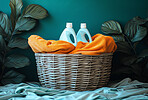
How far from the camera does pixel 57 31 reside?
1.62 meters

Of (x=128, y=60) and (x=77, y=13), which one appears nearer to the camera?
(x=128, y=60)

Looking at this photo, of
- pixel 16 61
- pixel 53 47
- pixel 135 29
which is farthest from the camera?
pixel 135 29

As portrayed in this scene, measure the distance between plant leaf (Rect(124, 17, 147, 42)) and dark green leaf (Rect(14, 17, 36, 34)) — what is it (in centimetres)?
81

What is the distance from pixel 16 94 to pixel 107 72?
62 centimetres

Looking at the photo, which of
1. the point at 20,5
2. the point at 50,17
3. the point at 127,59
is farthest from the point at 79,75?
the point at 20,5

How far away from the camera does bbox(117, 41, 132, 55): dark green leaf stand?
1528 millimetres

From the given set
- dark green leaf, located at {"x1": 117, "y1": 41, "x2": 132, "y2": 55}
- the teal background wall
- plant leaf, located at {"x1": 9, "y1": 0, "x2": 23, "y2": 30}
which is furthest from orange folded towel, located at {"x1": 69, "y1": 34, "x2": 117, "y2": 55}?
plant leaf, located at {"x1": 9, "y1": 0, "x2": 23, "y2": 30}

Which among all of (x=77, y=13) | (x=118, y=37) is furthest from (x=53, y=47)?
(x=118, y=37)

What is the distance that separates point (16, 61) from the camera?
148 cm

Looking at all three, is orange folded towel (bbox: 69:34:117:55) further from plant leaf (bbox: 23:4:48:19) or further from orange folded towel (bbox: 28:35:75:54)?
plant leaf (bbox: 23:4:48:19)

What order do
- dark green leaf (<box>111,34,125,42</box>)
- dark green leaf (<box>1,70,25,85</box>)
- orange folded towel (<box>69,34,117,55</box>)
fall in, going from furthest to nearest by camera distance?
1. dark green leaf (<box>111,34,125,42</box>)
2. dark green leaf (<box>1,70,25,85</box>)
3. orange folded towel (<box>69,34,117,55</box>)

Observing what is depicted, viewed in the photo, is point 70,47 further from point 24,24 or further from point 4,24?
point 4,24

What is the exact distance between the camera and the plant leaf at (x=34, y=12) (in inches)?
61.1

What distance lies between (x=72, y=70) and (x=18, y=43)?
22.9 inches
